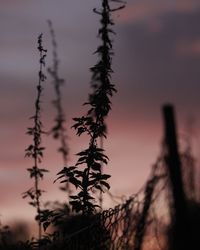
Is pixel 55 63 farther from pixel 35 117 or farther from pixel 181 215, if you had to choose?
pixel 181 215

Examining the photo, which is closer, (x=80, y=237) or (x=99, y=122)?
(x=80, y=237)

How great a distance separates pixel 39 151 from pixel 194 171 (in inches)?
116

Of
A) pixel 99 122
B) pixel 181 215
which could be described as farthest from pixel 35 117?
pixel 181 215

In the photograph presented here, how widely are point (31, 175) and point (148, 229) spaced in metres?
2.45

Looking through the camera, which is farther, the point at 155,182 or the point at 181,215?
the point at 155,182

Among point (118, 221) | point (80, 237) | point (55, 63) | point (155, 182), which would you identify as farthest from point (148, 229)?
point (55, 63)

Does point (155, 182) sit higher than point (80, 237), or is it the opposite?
point (155, 182)

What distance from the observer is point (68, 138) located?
58.0ft

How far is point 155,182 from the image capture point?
12688 millimetres

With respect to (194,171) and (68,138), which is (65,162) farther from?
(194,171)

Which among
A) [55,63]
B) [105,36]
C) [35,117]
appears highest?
[55,63]

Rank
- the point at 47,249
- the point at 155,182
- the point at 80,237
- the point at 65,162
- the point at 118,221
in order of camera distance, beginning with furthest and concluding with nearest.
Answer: the point at 65,162 < the point at 155,182 < the point at 118,221 < the point at 80,237 < the point at 47,249

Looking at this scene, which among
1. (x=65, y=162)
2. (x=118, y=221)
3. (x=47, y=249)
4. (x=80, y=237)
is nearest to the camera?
(x=47, y=249)

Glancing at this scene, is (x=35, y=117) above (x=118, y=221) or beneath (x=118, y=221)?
above
